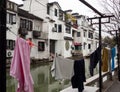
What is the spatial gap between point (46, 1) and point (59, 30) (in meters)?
6.04

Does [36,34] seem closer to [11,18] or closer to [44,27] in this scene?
[44,27]

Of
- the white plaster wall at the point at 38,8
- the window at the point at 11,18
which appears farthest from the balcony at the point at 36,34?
the window at the point at 11,18

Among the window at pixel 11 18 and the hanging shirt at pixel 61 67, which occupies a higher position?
the window at pixel 11 18

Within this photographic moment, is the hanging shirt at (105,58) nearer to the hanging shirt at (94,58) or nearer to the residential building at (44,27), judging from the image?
the hanging shirt at (94,58)

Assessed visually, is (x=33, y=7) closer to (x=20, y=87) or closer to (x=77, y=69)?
(x=77, y=69)

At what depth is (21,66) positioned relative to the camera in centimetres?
321

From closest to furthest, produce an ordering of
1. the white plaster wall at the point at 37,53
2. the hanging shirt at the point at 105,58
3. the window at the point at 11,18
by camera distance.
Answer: the hanging shirt at the point at 105,58
the window at the point at 11,18
the white plaster wall at the point at 37,53

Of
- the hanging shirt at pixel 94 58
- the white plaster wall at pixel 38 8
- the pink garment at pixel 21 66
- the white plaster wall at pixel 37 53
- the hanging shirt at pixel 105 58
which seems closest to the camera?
the pink garment at pixel 21 66

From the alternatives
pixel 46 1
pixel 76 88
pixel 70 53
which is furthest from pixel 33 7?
pixel 76 88

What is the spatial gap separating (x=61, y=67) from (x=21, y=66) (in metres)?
2.58

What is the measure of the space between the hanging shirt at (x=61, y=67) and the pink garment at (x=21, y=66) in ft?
7.44

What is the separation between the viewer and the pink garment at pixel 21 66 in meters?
3.13
